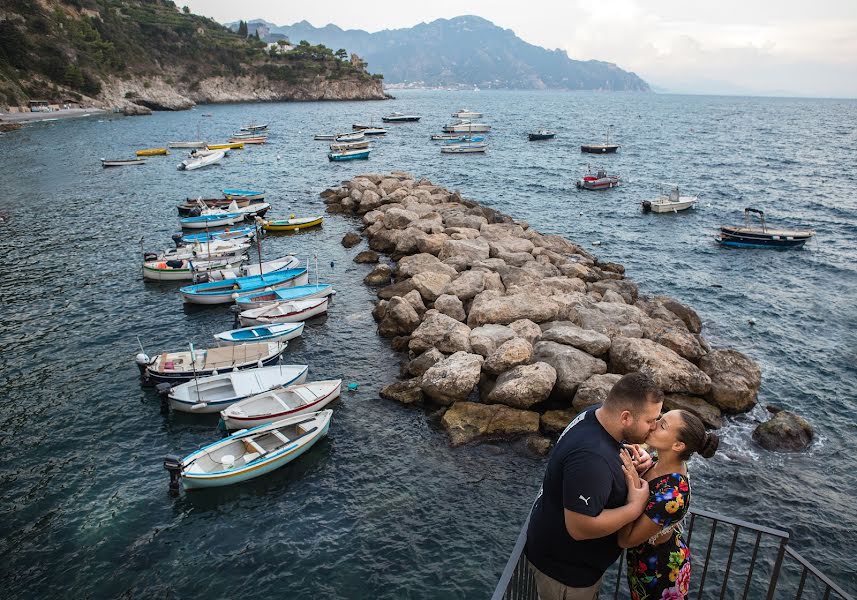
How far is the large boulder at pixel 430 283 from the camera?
2608cm

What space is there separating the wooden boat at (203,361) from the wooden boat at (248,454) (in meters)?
4.05

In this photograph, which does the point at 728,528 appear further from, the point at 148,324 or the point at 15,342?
the point at 15,342

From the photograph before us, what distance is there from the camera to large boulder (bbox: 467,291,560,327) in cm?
2309

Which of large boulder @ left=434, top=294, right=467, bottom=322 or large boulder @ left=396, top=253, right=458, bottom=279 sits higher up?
large boulder @ left=396, top=253, right=458, bottom=279

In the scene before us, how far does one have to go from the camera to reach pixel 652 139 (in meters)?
108

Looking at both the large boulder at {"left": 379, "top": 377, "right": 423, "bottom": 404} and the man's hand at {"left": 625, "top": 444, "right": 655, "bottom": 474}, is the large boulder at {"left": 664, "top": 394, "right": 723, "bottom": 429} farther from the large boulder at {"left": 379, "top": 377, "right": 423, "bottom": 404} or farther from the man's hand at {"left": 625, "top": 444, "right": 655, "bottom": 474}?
the man's hand at {"left": 625, "top": 444, "right": 655, "bottom": 474}

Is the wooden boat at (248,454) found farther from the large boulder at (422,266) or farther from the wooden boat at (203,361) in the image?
the large boulder at (422,266)

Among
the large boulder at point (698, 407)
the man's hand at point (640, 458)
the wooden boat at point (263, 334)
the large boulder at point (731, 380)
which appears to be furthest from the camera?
the wooden boat at point (263, 334)

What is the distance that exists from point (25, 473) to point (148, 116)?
130520mm

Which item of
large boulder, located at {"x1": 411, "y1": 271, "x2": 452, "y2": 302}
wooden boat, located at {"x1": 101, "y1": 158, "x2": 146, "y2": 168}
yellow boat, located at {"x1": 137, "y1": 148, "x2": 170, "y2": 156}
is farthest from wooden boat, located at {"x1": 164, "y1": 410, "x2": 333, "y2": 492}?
yellow boat, located at {"x1": 137, "y1": 148, "x2": 170, "y2": 156}

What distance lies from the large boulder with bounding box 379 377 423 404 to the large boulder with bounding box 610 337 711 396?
23.6ft

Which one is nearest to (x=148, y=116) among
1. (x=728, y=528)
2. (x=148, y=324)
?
(x=148, y=324)

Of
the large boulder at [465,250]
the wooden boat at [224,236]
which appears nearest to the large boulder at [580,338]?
the large boulder at [465,250]

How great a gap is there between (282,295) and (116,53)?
150 metres
